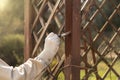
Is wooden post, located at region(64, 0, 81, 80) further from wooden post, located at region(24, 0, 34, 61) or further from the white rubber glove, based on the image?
wooden post, located at region(24, 0, 34, 61)

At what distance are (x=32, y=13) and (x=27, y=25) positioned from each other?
0.10 m

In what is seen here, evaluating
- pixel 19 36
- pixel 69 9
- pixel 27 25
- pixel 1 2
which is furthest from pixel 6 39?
pixel 69 9

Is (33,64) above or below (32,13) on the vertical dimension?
above

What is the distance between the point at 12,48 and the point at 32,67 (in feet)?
14.2

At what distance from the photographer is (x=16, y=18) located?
17.9ft

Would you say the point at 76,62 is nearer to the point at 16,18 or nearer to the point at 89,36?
the point at 89,36

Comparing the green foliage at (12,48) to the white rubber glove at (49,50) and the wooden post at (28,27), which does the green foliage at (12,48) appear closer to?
the wooden post at (28,27)

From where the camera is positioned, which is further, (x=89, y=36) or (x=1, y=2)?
(x=1, y=2)

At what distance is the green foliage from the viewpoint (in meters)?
5.66

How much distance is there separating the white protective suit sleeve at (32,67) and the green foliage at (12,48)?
3808mm

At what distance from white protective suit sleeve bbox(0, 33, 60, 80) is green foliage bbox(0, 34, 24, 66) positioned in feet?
12.5

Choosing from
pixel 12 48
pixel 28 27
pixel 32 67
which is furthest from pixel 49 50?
pixel 12 48

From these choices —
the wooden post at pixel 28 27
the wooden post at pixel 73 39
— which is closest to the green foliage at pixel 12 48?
the wooden post at pixel 28 27

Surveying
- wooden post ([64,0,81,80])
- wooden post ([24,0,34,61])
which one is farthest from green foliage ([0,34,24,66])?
wooden post ([64,0,81,80])
